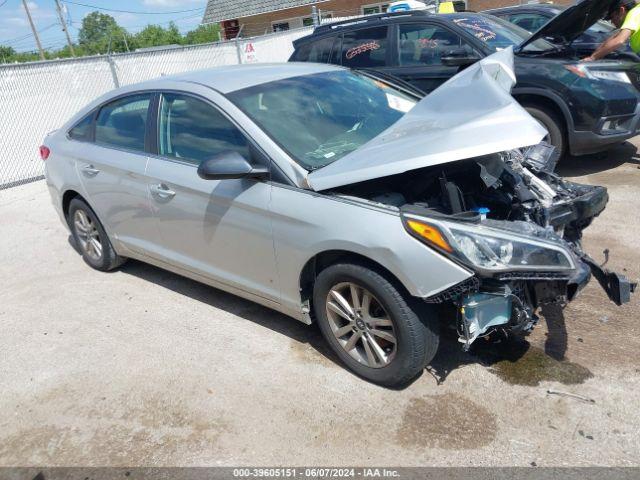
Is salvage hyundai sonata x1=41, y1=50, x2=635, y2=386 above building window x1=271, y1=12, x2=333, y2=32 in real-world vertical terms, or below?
below

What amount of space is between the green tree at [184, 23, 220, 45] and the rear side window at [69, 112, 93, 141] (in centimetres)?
3530

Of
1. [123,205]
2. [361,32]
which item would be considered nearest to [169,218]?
[123,205]

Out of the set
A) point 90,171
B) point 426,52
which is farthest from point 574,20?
point 90,171

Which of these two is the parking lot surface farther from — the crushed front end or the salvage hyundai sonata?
the crushed front end

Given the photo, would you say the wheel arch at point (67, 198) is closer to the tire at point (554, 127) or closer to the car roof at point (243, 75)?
the car roof at point (243, 75)

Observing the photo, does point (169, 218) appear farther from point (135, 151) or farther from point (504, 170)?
point (504, 170)

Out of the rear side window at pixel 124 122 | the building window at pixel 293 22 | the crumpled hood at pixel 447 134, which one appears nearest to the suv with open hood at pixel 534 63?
the crumpled hood at pixel 447 134

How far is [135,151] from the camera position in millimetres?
4074

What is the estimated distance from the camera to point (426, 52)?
6562 millimetres

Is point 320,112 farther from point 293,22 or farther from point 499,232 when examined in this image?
point 293,22

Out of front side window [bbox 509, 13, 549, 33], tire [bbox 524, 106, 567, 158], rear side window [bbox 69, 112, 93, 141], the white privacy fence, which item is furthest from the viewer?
front side window [bbox 509, 13, 549, 33]

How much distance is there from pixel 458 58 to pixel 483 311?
3.84 meters

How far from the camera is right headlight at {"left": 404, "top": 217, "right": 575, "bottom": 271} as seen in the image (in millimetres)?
2557

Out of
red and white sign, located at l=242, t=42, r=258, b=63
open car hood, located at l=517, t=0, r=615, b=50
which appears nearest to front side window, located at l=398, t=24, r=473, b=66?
open car hood, located at l=517, t=0, r=615, b=50
